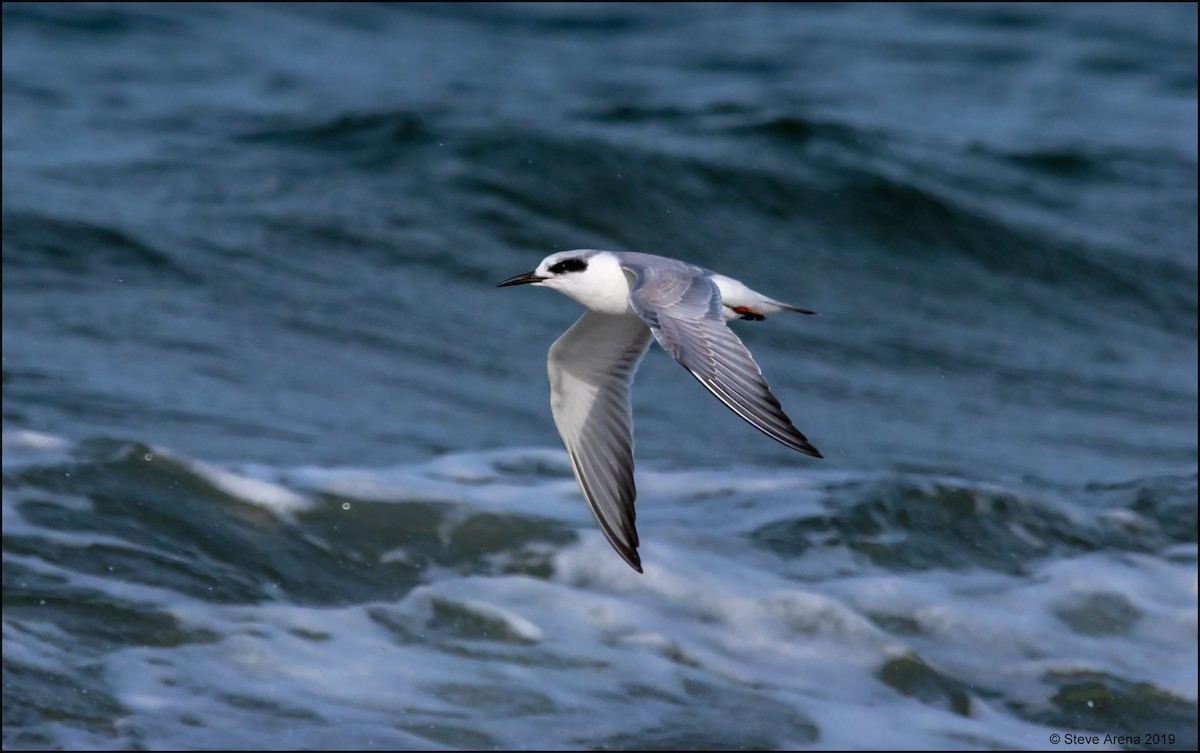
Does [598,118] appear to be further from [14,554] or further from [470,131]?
[14,554]

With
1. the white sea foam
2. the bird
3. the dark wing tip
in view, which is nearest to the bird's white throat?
the bird

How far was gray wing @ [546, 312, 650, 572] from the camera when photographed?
573 centimetres

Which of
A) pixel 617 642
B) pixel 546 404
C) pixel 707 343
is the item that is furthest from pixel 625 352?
pixel 546 404

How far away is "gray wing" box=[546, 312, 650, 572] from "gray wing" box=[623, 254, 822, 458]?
804mm

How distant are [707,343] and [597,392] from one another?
1.48 metres

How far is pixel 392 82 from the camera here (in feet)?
52.8

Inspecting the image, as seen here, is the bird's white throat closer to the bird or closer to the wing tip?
the bird

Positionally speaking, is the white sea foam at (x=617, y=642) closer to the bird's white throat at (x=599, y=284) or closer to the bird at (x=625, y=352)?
the bird at (x=625, y=352)

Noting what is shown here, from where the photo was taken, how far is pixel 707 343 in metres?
4.45

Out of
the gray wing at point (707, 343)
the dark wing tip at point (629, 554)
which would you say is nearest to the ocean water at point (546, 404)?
the dark wing tip at point (629, 554)

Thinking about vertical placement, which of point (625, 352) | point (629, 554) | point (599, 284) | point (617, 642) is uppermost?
point (599, 284)

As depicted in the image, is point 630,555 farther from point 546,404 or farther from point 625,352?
point 546,404

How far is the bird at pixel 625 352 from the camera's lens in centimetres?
428

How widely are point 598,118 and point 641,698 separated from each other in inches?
329
